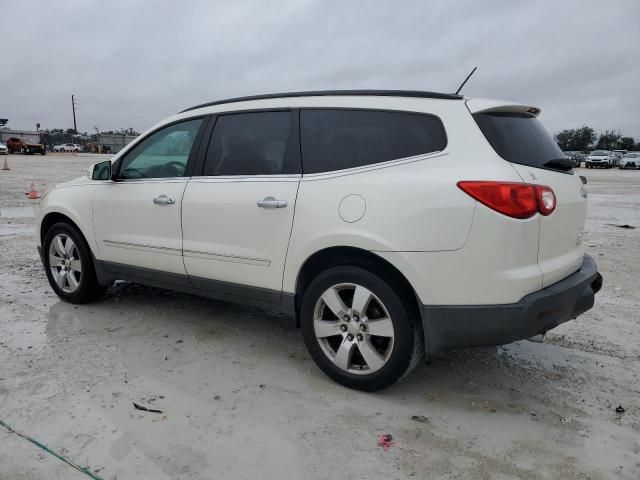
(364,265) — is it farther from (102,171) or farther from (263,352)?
(102,171)

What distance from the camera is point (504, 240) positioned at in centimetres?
273

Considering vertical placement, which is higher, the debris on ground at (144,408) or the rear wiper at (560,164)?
the rear wiper at (560,164)

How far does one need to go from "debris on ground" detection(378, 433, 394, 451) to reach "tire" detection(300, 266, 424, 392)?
39cm

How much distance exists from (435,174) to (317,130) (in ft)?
3.09

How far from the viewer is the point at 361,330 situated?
3172 mm

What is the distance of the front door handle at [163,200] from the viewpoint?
4.00 m

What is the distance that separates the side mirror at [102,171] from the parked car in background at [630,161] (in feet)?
161

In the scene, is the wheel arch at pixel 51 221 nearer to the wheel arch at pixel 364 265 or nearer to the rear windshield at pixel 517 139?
the wheel arch at pixel 364 265

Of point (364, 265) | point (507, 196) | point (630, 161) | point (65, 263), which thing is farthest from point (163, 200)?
point (630, 161)

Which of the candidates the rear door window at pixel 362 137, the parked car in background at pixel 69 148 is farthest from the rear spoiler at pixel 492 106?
the parked car in background at pixel 69 148

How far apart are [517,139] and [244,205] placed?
1.76 meters

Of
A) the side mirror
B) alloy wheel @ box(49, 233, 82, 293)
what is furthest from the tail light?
alloy wheel @ box(49, 233, 82, 293)

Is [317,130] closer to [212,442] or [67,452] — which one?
[212,442]

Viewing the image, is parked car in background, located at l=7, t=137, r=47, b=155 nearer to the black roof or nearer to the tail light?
the black roof
